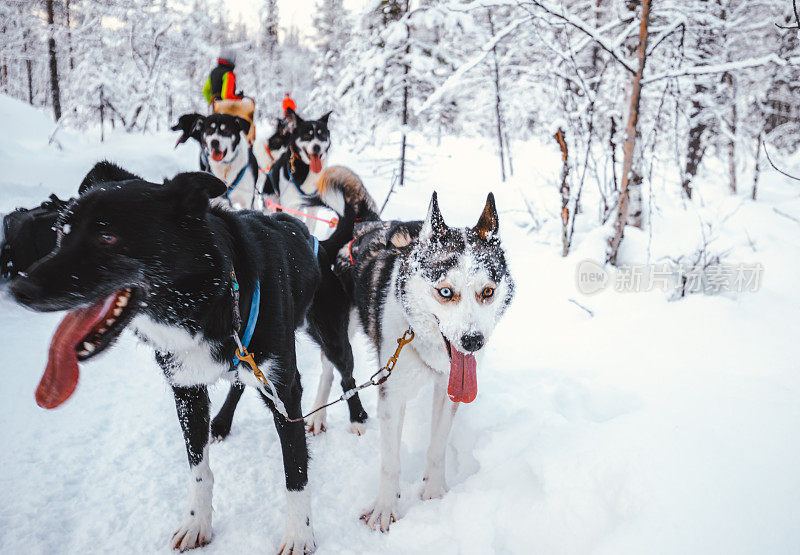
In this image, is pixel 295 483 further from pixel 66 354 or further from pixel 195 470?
pixel 66 354

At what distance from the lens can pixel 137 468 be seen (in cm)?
212

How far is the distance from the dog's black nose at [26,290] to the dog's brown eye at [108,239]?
20 cm

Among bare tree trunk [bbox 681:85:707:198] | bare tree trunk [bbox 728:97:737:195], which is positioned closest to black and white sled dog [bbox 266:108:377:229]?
bare tree trunk [bbox 681:85:707:198]

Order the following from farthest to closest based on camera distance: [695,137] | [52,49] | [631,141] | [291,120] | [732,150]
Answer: [52,49] → [732,150] → [695,137] → [291,120] → [631,141]

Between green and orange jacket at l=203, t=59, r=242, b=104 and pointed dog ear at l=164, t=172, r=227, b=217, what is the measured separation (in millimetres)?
6723

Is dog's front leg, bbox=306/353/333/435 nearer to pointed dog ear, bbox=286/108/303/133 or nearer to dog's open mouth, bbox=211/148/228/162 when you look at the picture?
dog's open mouth, bbox=211/148/228/162

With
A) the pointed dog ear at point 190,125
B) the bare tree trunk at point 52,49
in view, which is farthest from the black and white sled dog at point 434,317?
the bare tree trunk at point 52,49

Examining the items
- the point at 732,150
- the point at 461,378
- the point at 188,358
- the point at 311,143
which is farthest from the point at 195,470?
the point at 732,150

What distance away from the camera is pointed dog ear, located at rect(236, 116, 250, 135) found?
17.6ft

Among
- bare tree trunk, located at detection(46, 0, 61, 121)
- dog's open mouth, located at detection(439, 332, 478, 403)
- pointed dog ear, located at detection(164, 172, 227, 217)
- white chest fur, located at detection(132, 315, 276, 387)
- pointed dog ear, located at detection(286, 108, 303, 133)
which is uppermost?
bare tree trunk, located at detection(46, 0, 61, 121)

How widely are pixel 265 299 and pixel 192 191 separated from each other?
19.2 inches

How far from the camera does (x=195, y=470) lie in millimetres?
1822

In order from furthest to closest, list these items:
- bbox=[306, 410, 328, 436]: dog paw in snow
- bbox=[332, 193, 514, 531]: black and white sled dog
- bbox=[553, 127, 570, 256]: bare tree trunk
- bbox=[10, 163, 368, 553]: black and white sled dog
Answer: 1. bbox=[553, 127, 570, 256]: bare tree trunk
2. bbox=[306, 410, 328, 436]: dog paw in snow
3. bbox=[332, 193, 514, 531]: black and white sled dog
4. bbox=[10, 163, 368, 553]: black and white sled dog

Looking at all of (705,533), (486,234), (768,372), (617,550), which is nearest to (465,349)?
(486,234)
